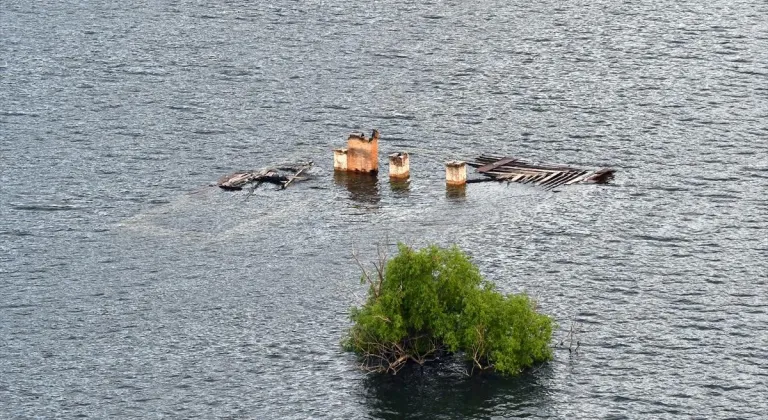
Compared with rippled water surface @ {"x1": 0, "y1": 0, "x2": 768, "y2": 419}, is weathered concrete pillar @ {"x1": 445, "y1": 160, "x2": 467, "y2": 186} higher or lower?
higher

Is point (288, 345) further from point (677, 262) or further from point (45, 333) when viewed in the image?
point (677, 262)

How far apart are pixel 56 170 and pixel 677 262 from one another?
71.8 m

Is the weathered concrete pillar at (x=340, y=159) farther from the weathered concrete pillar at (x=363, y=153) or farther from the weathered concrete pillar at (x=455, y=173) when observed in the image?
the weathered concrete pillar at (x=455, y=173)

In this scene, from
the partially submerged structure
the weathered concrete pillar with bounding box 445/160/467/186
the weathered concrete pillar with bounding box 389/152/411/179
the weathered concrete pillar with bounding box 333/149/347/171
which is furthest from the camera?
the weathered concrete pillar with bounding box 333/149/347/171

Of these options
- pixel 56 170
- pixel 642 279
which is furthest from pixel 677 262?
pixel 56 170

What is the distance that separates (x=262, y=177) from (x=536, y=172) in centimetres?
2954

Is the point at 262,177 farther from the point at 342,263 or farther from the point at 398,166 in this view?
the point at 342,263

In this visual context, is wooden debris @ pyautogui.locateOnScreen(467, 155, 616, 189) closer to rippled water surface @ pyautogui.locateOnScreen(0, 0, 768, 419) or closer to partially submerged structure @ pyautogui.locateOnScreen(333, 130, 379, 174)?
rippled water surface @ pyautogui.locateOnScreen(0, 0, 768, 419)

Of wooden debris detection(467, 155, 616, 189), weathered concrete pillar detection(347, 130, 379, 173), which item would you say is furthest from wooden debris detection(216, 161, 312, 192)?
wooden debris detection(467, 155, 616, 189)

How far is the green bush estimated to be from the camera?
134m

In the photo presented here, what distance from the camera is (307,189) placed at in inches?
6954

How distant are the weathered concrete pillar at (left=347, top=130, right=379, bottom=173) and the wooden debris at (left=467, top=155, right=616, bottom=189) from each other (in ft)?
36.2

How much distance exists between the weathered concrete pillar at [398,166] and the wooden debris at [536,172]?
26.2ft

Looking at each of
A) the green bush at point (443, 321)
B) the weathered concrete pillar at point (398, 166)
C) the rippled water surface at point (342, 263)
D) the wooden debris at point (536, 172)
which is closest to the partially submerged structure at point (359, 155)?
the weathered concrete pillar at point (398, 166)
